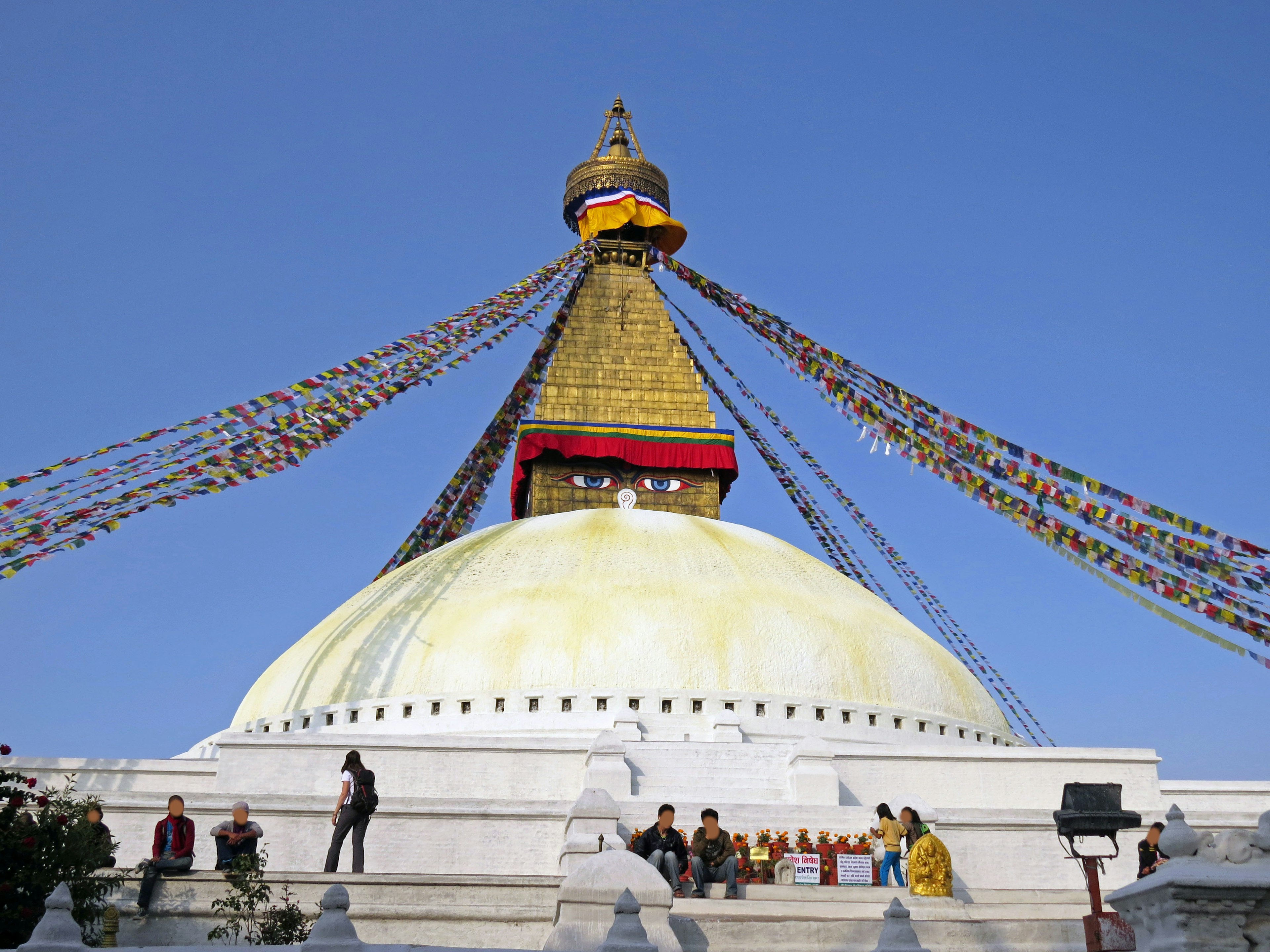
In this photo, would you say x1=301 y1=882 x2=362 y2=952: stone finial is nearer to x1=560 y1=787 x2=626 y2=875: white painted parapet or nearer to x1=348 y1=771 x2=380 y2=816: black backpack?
x1=348 y1=771 x2=380 y2=816: black backpack

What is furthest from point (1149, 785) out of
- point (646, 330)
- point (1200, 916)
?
point (646, 330)

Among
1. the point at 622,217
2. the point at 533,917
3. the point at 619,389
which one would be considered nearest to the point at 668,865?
the point at 533,917

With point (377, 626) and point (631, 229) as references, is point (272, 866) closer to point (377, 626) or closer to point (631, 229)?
point (377, 626)

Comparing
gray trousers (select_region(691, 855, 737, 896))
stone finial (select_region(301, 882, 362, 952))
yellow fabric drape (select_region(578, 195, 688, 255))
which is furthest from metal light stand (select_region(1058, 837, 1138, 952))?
yellow fabric drape (select_region(578, 195, 688, 255))

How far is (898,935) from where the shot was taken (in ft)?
21.0

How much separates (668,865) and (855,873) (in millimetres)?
1791

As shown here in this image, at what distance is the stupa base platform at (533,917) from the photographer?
8297 millimetres

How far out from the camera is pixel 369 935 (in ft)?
29.5

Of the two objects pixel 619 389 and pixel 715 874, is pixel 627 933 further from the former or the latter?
pixel 619 389

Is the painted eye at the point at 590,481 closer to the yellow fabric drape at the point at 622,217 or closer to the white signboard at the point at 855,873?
the yellow fabric drape at the point at 622,217

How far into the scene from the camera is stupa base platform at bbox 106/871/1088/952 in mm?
8297

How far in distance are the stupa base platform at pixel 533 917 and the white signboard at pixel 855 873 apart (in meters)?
0.77

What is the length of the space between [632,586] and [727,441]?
6.17 meters

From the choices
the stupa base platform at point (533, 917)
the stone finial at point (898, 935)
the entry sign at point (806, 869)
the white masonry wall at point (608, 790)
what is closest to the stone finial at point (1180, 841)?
the stone finial at point (898, 935)
